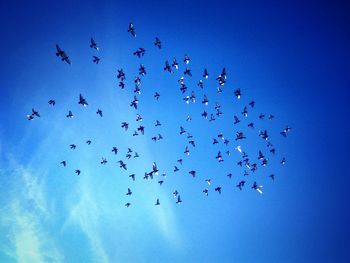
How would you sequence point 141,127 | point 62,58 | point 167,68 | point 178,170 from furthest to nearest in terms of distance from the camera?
point 178,170, point 141,127, point 167,68, point 62,58

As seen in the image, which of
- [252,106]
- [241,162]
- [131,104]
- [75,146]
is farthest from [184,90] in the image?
[75,146]

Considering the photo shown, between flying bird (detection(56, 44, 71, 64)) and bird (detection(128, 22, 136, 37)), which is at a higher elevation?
bird (detection(128, 22, 136, 37))

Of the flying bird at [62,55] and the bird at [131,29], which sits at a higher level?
the bird at [131,29]

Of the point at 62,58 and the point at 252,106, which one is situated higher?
the point at 62,58

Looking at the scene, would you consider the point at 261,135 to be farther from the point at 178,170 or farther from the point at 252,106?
the point at 178,170

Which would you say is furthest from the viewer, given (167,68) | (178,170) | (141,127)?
(178,170)

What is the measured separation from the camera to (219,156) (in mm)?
41812

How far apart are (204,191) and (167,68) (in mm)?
16795

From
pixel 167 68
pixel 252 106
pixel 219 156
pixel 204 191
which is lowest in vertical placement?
pixel 204 191

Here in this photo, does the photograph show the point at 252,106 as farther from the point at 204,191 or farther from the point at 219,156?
the point at 204,191

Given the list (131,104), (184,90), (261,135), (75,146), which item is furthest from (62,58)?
(261,135)

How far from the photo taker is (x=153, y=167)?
39.2m

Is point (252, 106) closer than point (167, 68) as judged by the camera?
No

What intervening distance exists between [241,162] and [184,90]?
11862mm
